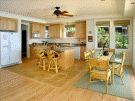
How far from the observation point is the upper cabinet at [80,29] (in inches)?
272

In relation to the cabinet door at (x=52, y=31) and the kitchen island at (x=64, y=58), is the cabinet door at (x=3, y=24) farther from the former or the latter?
the cabinet door at (x=52, y=31)

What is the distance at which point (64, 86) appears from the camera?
3076 millimetres

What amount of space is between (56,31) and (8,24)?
3264mm

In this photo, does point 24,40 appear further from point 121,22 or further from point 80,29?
point 121,22

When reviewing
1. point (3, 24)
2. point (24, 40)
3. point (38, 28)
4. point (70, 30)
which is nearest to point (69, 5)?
point (3, 24)

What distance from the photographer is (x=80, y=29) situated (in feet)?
23.1

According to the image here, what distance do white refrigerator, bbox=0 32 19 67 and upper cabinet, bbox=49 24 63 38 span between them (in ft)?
9.27

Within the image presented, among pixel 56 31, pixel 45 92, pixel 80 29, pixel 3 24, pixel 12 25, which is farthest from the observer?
pixel 56 31

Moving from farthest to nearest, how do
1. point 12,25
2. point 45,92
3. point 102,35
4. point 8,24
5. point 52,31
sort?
point 52,31 → point 102,35 → point 12,25 → point 8,24 → point 45,92

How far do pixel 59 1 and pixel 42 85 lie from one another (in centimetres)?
292

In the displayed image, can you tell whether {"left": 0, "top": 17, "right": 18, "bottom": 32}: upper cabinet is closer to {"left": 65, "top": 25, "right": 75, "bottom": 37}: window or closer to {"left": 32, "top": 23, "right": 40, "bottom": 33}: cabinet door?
{"left": 32, "top": 23, "right": 40, "bottom": 33}: cabinet door

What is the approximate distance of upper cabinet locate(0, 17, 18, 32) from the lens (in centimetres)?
526

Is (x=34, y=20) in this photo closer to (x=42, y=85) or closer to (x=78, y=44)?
(x=78, y=44)

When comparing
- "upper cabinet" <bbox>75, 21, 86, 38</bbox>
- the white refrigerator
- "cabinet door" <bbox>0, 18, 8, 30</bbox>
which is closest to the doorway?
the white refrigerator
